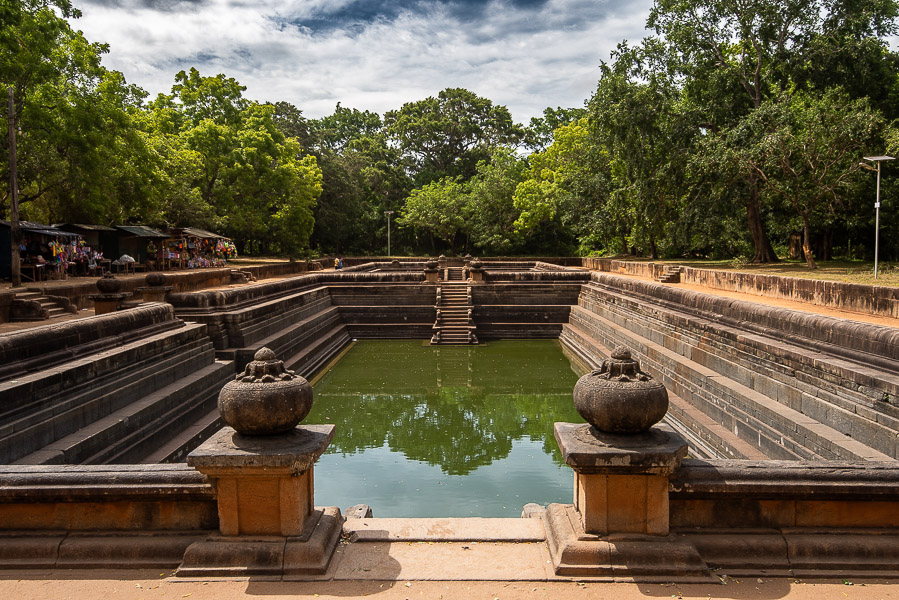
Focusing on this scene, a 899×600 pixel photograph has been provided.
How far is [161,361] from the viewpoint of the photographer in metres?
8.20

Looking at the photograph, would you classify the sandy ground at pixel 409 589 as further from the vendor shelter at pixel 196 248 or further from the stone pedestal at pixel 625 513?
the vendor shelter at pixel 196 248

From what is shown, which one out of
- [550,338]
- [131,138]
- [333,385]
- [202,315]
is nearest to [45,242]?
[131,138]

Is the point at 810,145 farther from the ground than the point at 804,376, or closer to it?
farther from the ground

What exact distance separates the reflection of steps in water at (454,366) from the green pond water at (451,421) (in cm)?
2

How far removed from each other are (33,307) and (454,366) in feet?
27.8

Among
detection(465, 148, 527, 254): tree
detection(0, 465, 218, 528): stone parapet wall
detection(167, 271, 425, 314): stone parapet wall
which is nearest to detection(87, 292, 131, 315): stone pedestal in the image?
detection(167, 271, 425, 314): stone parapet wall

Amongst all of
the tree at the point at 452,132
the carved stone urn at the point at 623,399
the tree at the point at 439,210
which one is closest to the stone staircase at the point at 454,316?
the carved stone urn at the point at 623,399

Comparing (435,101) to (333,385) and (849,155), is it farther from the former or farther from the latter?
(333,385)

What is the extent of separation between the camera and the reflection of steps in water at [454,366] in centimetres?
1199

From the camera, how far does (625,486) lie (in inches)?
125

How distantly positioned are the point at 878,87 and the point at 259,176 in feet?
85.0

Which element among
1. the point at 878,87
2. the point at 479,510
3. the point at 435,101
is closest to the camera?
the point at 479,510

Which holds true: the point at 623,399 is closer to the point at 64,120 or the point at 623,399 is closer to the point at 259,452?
the point at 259,452

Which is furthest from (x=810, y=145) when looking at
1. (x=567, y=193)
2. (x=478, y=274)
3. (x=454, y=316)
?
(x=567, y=193)
